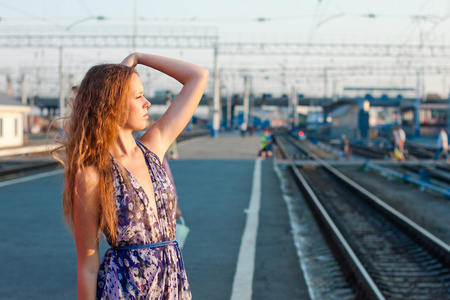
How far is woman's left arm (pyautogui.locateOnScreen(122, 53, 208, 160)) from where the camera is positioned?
2.51 metres

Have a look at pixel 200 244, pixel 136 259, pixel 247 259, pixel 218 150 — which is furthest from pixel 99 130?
pixel 218 150

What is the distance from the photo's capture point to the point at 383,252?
29.0 feet

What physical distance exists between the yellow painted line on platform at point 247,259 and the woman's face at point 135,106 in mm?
3946

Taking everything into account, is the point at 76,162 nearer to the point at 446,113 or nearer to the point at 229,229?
the point at 229,229

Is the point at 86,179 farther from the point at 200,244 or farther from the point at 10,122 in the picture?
the point at 10,122

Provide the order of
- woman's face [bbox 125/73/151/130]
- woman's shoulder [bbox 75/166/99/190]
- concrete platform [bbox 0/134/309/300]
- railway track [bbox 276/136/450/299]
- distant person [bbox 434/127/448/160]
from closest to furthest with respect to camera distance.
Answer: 1. woman's shoulder [bbox 75/166/99/190]
2. woman's face [bbox 125/73/151/130]
3. concrete platform [bbox 0/134/309/300]
4. railway track [bbox 276/136/450/299]
5. distant person [bbox 434/127/448/160]

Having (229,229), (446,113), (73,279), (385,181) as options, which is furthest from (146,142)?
(446,113)

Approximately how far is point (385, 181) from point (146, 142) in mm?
17698

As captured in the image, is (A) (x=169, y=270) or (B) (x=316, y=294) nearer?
(A) (x=169, y=270)

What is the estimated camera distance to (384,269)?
7.71 metres

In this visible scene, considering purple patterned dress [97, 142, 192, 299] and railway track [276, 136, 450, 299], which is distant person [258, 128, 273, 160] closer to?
railway track [276, 136, 450, 299]

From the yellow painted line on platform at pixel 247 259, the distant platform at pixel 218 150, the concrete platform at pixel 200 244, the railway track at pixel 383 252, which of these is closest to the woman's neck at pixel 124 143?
the concrete platform at pixel 200 244

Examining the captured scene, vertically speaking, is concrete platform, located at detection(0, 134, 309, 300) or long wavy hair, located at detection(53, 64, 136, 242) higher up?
long wavy hair, located at detection(53, 64, 136, 242)

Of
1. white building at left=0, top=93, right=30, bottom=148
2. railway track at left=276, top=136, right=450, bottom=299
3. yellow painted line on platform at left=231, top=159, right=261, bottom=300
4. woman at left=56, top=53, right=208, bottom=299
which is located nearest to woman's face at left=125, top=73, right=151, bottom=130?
woman at left=56, top=53, right=208, bottom=299
